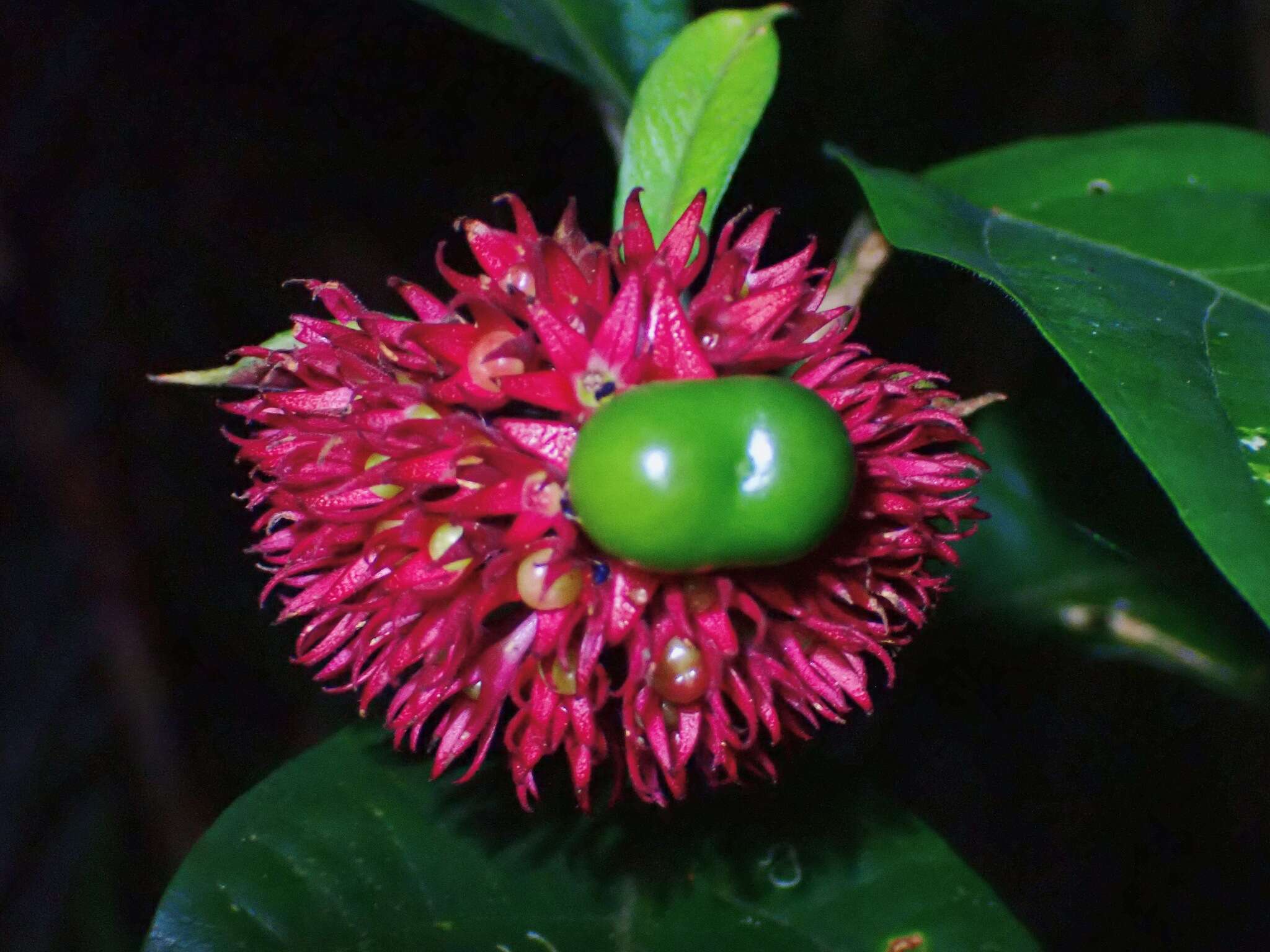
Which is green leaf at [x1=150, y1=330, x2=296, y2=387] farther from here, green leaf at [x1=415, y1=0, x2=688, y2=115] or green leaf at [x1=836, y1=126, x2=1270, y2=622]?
green leaf at [x1=836, y1=126, x2=1270, y2=622]

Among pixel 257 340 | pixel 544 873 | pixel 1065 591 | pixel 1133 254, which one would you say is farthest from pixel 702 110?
pixel 257 340

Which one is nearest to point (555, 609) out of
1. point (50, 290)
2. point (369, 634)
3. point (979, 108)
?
point (369, 634)

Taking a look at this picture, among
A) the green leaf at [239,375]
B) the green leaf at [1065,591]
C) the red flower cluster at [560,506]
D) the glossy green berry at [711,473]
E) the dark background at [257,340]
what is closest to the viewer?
the glossy green berry at [711,473]

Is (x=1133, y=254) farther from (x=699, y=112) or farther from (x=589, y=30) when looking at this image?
(x=589, y=30)

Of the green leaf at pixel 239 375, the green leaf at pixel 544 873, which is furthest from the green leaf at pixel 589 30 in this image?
the green leaf at pixel 544 873

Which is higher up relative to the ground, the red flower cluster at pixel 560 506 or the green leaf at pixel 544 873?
the red flower cluster at pixel 560 506

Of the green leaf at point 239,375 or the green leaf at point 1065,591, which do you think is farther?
the green leaf at point 1065,591

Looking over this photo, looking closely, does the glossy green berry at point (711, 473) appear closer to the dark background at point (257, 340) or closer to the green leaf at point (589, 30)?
Result: the green leaf at point (589, 30)
